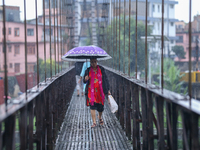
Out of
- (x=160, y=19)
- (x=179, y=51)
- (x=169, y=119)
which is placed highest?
(x=160, y=19)

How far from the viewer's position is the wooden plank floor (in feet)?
14.8

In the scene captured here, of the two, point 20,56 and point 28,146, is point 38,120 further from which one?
point 20,56

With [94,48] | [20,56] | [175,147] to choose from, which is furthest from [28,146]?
[20,56]

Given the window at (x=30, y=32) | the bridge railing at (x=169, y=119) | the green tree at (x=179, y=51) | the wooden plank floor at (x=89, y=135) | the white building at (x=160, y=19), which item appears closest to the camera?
the bridge railing at (x=169, y=119)

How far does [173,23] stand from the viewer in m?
50.6

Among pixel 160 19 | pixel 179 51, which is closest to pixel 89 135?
pixel 179 51

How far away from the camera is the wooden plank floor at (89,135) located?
4.51 metres

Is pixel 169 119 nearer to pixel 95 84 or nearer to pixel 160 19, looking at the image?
pixel 95 84

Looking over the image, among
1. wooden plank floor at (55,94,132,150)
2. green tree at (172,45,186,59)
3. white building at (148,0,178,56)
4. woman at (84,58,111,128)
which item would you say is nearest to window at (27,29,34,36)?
green tree at (172,45,186,59)

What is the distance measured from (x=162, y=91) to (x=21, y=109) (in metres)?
1.19

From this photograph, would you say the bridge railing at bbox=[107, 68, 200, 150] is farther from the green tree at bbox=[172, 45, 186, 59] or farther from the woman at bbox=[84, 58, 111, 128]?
the green tree at bbox=[172, 45, 186, 59]

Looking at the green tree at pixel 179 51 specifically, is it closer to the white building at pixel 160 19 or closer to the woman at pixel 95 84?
the white building at pixel 160 19

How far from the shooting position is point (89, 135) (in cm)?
511

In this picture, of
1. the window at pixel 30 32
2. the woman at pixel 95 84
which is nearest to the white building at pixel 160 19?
the window at pixel 30 32
